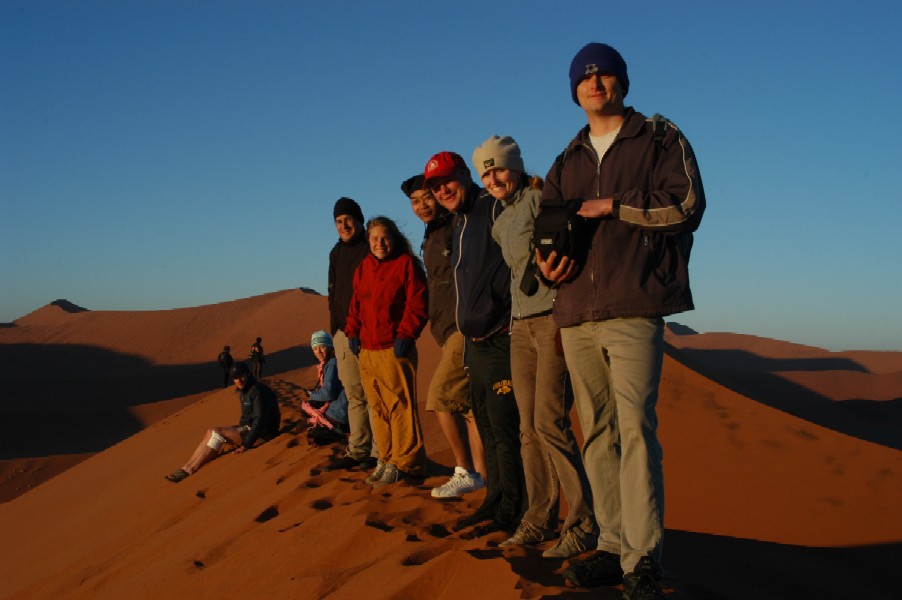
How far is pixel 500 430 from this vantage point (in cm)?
456

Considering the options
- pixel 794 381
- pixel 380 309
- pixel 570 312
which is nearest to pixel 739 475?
pixel 380 309

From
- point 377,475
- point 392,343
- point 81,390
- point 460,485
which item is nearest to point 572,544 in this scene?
point 460,485

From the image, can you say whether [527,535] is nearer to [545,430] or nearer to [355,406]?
[545,430]

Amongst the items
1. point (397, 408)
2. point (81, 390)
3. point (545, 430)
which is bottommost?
point (81, 390)

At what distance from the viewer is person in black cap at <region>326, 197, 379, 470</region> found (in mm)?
7254

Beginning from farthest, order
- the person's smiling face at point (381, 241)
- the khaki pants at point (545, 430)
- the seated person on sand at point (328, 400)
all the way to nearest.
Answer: the seated person on sand at point (328, 400)
the person's smiling face at point (381, 241)
the khaki pants at point (545, 430)

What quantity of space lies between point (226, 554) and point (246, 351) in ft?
145

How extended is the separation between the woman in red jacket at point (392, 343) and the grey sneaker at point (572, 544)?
2.50 m

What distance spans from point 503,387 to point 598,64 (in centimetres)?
187

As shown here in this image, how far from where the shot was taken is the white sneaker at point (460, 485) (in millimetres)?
5438

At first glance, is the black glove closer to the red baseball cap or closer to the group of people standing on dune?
the group of people standing on dune

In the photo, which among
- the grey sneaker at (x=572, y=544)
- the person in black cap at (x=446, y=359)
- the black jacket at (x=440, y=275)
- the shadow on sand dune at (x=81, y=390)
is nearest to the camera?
the grey sneaker at (x=572, y=544)

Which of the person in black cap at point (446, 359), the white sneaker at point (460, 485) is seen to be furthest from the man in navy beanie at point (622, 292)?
the white sneaker at point (460, 485)

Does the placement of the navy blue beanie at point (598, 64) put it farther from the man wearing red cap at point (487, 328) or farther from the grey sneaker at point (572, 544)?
the grey sneaker at point (572, 544)
